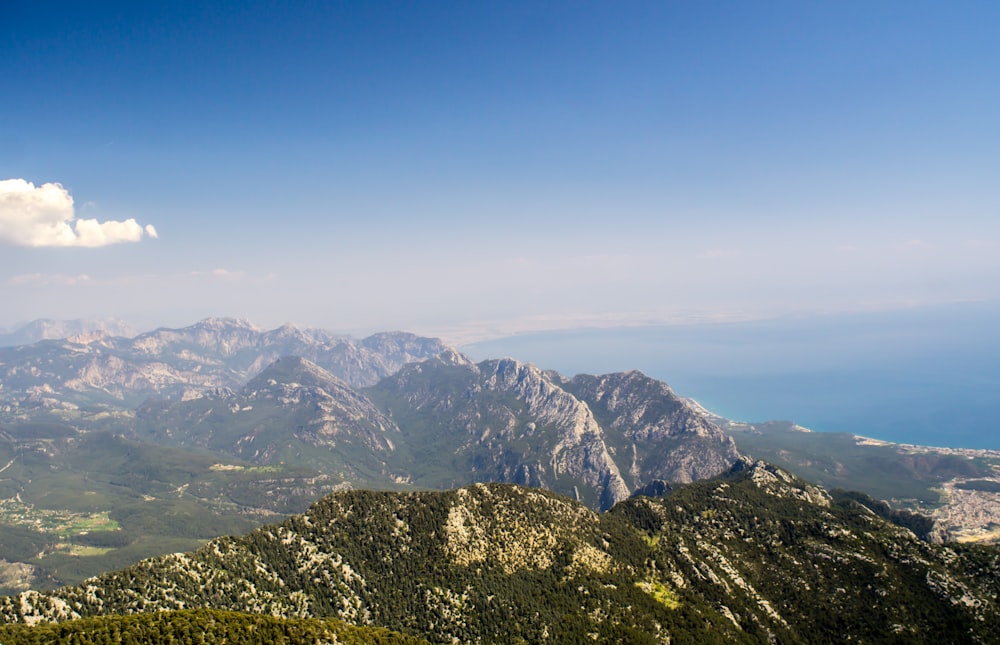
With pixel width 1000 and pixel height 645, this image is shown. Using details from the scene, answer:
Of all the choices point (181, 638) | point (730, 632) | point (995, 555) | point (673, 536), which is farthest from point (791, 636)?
point (181, 638)

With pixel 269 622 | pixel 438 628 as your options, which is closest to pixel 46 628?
pixel 269 622

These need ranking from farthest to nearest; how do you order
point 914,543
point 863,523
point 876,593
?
point 863,523 < point 914,543 < point 876,593

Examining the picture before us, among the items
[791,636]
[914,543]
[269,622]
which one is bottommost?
[791,636]

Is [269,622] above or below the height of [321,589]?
above

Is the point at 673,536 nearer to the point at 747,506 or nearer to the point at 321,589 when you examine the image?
the point at 747,506

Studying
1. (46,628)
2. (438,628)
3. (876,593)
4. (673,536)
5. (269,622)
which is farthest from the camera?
(673,536)

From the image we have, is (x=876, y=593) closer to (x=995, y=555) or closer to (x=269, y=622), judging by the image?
(x=995, y=555)

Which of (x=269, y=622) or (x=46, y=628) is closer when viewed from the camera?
(x=46, y=628)
